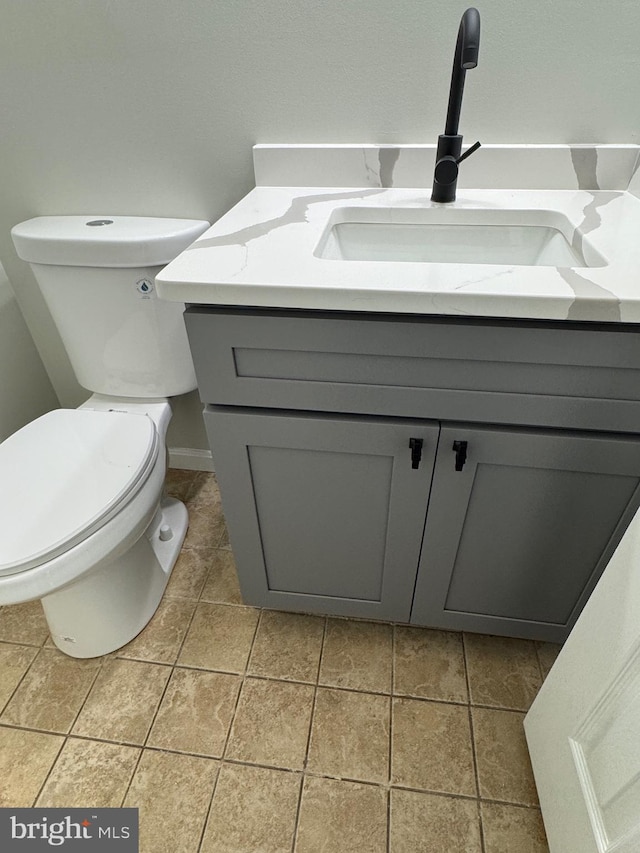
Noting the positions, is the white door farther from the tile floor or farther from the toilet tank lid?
the toilet tank lid

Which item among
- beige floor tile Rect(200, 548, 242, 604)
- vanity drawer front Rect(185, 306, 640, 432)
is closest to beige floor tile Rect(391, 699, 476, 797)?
beige floor tile Rect(200, 548, 242, 604)

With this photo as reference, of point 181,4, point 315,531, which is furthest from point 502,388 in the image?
point 181,4

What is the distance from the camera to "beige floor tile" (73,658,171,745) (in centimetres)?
103

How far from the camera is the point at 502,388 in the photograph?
0.73 metres

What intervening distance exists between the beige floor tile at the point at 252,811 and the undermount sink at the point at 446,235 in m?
1.02

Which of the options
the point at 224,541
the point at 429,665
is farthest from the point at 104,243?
the point at 429,665

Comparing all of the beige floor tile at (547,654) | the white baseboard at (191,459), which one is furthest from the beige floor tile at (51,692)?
the beige floor tile at (547,654)

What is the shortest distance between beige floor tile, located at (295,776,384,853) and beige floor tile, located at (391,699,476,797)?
0.21ft

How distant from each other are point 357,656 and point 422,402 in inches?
27.7

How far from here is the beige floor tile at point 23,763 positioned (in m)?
0.93

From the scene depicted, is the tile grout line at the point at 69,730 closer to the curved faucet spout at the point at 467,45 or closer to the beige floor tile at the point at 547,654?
the beige floor tile at the point at 547,654

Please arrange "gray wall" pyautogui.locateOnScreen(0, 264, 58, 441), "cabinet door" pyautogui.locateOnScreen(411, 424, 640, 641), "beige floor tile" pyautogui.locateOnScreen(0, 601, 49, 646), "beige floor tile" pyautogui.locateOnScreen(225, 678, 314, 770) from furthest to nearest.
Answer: "gray wall" pyautogui.locateOnScreen(0, 264, 58, 441)
"beige floor tile" pyautogui.locateOnScreen(0, 601, 49, 646)
"beige floor tile" pyautogui.locateOnScreen(225, 678, 314, 770)
"cabinet door" pyautogui.locateOnScreen(411, 424, 640, 641)

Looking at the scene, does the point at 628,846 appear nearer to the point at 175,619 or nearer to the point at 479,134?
the point at 175,619

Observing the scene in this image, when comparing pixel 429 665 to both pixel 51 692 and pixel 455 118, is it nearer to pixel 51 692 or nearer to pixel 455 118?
pixel 51 692
